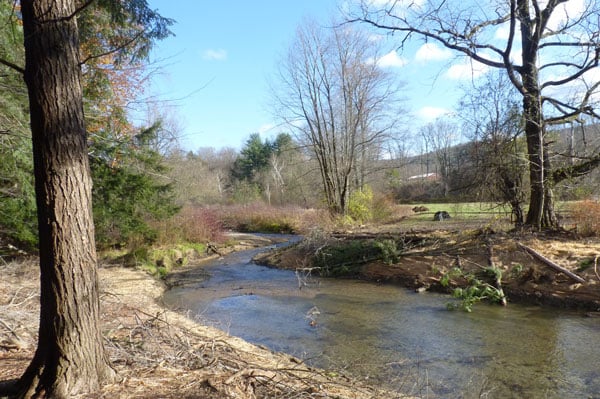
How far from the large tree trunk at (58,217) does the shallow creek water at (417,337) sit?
11.8 feet

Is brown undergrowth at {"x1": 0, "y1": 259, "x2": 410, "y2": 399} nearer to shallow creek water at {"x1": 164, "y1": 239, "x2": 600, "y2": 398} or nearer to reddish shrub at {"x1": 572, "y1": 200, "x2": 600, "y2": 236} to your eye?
shallow creek water at {"x1": 164, "y1": 239, "x2": 600, "y2": 398}

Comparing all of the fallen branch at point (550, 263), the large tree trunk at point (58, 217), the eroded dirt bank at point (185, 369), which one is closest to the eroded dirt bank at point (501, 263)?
the fallen branch at point (550, 263)

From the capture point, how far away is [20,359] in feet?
14.8

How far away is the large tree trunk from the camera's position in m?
3.17

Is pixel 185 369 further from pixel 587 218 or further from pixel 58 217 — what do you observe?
pixel 587 218

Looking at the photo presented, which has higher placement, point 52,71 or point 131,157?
point 131,157

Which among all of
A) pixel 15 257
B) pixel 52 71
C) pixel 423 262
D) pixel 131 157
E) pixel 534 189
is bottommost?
pixel 423 262

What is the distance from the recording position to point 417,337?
8219 millimetres

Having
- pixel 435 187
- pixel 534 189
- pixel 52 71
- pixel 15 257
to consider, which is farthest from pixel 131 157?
pixel 435 187

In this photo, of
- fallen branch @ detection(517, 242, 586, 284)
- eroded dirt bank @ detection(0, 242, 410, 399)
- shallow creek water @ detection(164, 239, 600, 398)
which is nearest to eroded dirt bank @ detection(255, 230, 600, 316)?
fallen branch @ detection(517, 242, 586, 284)

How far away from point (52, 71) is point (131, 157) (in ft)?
41.5

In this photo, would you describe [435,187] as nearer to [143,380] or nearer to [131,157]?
[131,157]

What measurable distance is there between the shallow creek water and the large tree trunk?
358 centimetres

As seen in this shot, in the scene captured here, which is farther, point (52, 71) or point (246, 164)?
point (246, 164)
